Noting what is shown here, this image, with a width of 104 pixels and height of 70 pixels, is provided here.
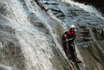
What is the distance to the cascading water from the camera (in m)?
5.08

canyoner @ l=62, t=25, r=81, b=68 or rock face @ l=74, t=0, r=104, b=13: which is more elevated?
rock face @ l=74, t=0, r=104, b=13

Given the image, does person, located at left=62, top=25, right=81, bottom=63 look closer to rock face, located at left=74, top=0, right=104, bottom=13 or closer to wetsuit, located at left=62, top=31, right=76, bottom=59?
wetsuit, located at left=62, top=31, right=76, bottom=59

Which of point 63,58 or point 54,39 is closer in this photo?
point 63,58

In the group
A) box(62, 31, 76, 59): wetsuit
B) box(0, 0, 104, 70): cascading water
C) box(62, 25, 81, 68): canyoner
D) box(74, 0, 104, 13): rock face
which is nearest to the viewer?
box(0, 0, 104, 70): cascading water

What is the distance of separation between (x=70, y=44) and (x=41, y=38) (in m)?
1.61

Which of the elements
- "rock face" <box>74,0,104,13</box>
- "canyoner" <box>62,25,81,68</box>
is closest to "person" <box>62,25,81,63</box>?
"canyoner" <box>62,25,81,68</box>

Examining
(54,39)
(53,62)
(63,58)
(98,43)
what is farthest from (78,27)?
(53,62)

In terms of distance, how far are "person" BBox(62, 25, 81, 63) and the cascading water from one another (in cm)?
31

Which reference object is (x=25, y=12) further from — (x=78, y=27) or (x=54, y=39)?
(x=78, y=27)

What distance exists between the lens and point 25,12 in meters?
Answer: 8.59

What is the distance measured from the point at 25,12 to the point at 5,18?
1.91 metres

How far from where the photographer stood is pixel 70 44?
23.7 feet

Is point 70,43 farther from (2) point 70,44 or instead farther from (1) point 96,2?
(1) point 96,2

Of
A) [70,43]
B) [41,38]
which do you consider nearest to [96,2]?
[70,43]
